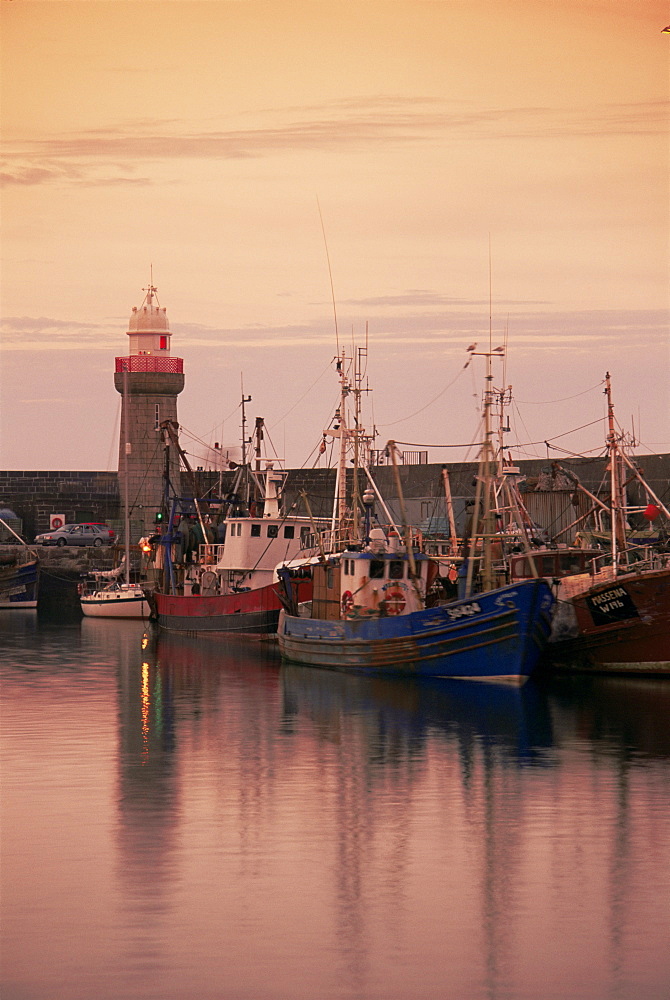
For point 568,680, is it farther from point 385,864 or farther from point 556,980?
point 556,980

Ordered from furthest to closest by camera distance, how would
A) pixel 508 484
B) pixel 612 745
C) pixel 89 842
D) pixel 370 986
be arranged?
pixel 508 484
pixel 612 745
pixel 89 842
pixel 370 986

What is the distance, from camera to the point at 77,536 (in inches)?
2591

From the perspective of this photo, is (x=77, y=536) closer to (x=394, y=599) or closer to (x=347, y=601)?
(x=347, y=601)

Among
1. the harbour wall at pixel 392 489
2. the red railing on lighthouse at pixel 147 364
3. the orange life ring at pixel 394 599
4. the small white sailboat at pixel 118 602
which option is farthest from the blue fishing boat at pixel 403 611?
the red railing on lighthouse at pixel 147 364

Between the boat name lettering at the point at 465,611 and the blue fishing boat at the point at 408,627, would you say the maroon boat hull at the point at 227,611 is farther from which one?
the boat name lettering at the point at 465,611

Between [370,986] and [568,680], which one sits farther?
[568,680]

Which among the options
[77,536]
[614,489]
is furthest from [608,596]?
[77,536]

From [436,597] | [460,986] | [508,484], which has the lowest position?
[460,986]

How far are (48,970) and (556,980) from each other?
13.4 feet

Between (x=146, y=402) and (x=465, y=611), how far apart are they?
128 feet

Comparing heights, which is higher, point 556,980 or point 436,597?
point 436,597

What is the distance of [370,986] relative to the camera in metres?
10.8

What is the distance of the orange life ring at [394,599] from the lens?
31406 millimetres

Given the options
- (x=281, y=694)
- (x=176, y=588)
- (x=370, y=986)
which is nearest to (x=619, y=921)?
(x=370, y=986)
